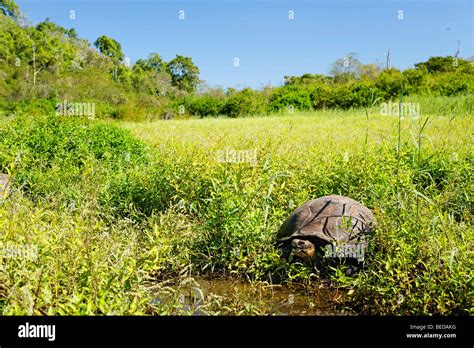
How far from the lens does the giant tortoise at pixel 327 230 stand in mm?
3332

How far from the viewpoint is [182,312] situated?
2703 millimetres

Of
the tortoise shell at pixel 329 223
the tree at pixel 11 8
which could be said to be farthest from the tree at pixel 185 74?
the tortoise shell at pixel 329 223

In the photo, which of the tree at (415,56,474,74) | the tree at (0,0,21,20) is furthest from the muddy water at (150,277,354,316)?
the tree at (415,56,474,74)

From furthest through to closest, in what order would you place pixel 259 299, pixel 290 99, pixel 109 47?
pixel 290 99 < pixel 109 47 < pixel 259 299

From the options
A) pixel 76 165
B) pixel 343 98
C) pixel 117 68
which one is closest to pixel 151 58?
pixel 117 68

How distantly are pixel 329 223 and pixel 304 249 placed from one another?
0.86ft

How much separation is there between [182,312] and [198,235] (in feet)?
3.83

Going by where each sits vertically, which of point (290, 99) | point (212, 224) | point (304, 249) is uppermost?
point (290, 99)

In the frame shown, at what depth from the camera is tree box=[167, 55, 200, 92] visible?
1820 centimetres

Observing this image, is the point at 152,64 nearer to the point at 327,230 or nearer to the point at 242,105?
the point at 242,105

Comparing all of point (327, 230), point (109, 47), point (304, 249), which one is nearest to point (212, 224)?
point (304, 249)

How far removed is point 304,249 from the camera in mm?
3416

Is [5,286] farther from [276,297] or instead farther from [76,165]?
[76,165]

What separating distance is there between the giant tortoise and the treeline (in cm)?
1106
